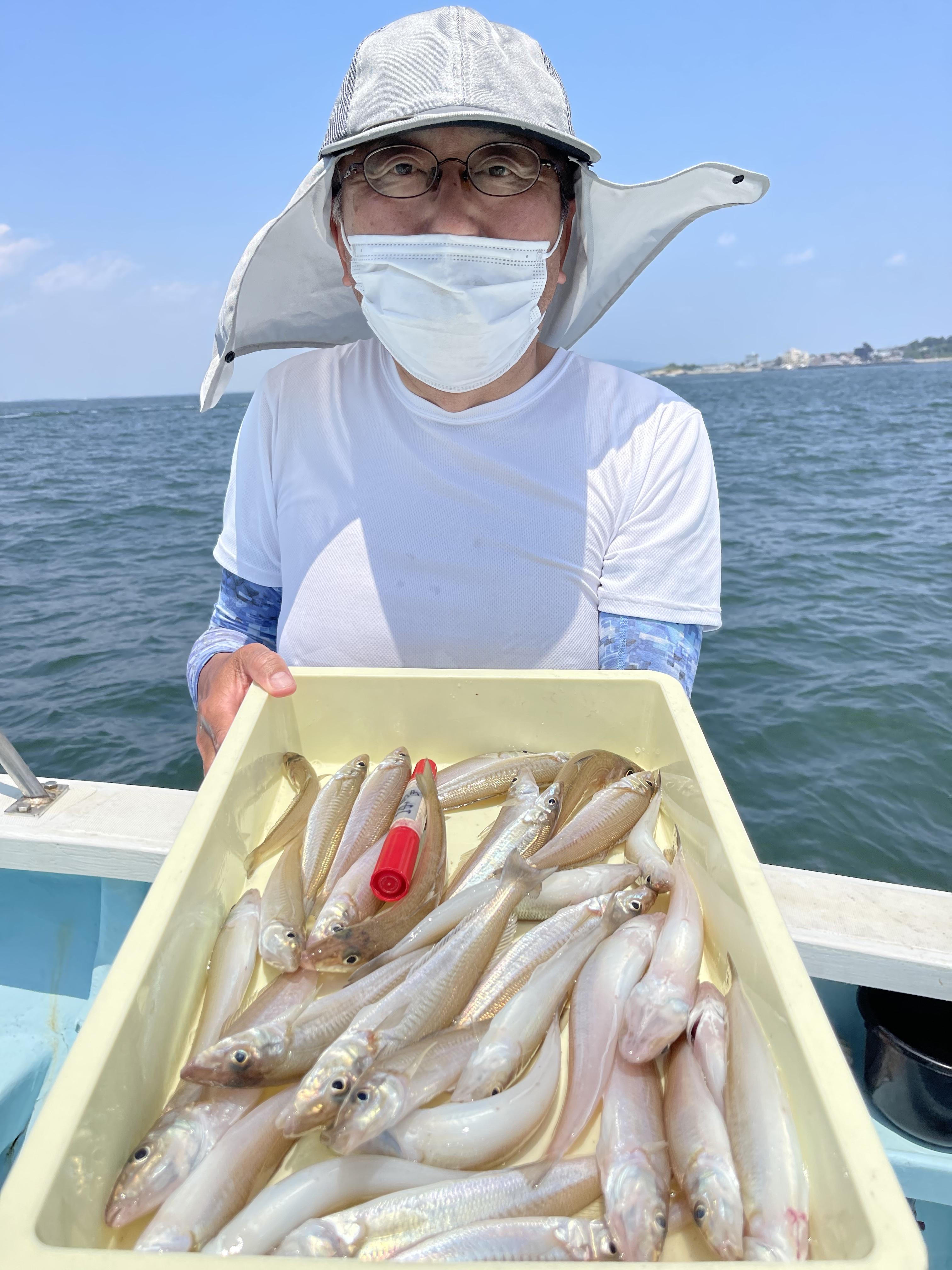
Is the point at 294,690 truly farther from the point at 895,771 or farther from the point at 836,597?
the point at 836,597

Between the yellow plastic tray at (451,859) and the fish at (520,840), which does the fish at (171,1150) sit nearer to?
the yellow plastic tray at (451,859)

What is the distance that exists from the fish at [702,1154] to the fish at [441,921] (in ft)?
1.24

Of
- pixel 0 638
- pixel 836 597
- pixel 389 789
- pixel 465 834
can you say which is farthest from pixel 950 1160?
pixel 0 638

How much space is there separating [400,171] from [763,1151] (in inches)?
75.7

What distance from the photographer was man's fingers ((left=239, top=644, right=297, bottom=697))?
1.58m

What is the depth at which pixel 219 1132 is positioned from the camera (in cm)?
95

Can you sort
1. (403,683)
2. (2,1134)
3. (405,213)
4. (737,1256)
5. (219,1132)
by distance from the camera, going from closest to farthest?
1. (737,1256)
2. (219,1132)
3. (403,683)
4. (405,213)
5. (2,1134)

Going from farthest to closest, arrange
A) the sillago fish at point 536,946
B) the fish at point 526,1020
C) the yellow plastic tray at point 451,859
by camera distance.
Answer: the sillago fish at point 536,946, the fish at point 526,1020, the yellow plastic tray at point 451,859

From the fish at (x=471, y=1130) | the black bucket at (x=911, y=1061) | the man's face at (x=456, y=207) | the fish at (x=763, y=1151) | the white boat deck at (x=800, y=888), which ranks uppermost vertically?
the man's face at (x=456, y=207)

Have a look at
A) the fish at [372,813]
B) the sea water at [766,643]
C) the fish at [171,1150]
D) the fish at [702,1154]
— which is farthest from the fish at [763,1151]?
the sea water at [766,643]

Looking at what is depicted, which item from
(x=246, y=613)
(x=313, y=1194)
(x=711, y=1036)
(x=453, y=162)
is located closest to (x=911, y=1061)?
(x=711, y=1036)

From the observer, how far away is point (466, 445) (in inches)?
80.4

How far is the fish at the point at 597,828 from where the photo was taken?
144 centimetres

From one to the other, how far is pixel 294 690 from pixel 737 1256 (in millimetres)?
1185
